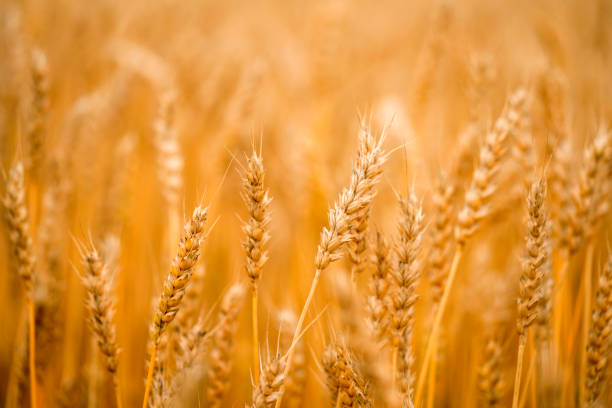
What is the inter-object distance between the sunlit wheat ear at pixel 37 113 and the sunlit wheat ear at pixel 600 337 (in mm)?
1693

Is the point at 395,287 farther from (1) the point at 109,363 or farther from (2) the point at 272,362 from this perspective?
(1) the point at 109,363

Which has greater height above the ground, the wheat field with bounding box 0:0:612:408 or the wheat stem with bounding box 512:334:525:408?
the wheat field with bounding box 0:0:612:408

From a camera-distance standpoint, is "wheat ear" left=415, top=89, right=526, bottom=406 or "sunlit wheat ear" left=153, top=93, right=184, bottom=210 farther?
"sunlit wheat ear" left=153, top=93, right=184, bottom=210

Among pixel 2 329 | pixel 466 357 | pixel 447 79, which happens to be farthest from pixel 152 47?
pixel 466 357

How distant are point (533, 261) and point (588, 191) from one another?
431mm

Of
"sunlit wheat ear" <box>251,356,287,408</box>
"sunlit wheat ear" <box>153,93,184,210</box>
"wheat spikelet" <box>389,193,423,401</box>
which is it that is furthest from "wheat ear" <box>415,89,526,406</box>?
"sunlit wheat ear" <box>153,93,184,210</box>

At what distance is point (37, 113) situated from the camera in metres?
1.28

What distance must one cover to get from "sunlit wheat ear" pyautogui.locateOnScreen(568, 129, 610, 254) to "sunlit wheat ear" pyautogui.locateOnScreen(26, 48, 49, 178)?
1.71 metres

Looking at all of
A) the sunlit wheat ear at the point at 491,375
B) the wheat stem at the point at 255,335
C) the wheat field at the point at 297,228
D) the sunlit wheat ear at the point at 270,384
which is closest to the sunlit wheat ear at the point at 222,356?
the wheat field at the point at 297,228

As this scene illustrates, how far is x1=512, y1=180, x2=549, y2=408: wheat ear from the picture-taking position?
840 millimetres

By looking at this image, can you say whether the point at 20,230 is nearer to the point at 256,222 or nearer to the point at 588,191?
the point at 256,222

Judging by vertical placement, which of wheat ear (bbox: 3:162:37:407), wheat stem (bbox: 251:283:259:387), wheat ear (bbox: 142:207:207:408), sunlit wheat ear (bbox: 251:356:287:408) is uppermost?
wheat ear (bbox: 3:162:37:407)

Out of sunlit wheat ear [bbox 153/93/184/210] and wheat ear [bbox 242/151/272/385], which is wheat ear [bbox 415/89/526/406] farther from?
sunlit wheat ear [bbox 153/93/184/210]

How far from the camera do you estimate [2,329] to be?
1.69 meters
